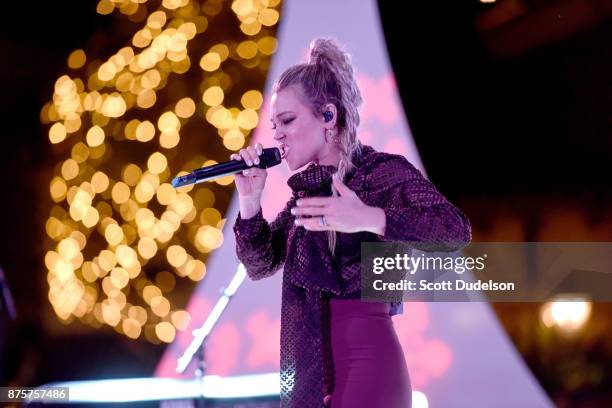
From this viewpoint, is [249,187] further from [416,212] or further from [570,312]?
[570,312]

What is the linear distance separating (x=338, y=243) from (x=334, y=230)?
0.10m

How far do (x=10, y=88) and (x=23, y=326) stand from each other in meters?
1.19

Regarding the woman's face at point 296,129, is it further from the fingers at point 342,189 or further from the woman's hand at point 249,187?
the fingers at point 342,189

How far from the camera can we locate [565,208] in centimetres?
251

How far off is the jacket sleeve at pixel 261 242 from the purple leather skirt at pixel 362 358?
0.68 feet

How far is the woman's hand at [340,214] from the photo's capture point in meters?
1.05

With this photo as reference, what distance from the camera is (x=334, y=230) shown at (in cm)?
114

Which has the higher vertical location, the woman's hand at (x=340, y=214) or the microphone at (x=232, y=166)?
the microphone at (x=232, y=166)

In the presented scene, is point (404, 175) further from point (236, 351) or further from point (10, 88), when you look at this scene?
point (10, 88)

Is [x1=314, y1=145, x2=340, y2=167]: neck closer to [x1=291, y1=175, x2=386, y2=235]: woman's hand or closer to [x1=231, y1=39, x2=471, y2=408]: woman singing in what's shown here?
[x1=231, y1=39, x2=471, y2=408]: woman singing

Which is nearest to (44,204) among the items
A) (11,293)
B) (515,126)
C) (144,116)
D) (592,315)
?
(11,293)

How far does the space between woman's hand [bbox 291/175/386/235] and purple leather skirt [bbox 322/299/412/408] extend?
0.58ft

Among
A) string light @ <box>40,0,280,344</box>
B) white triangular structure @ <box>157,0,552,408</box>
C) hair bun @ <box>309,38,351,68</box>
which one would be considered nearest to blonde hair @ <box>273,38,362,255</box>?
hair bun @ <box>309,38,351,68</box>

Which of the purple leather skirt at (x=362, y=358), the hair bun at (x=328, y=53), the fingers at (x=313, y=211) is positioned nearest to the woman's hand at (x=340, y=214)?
the fingers at (x=313, y=211)
